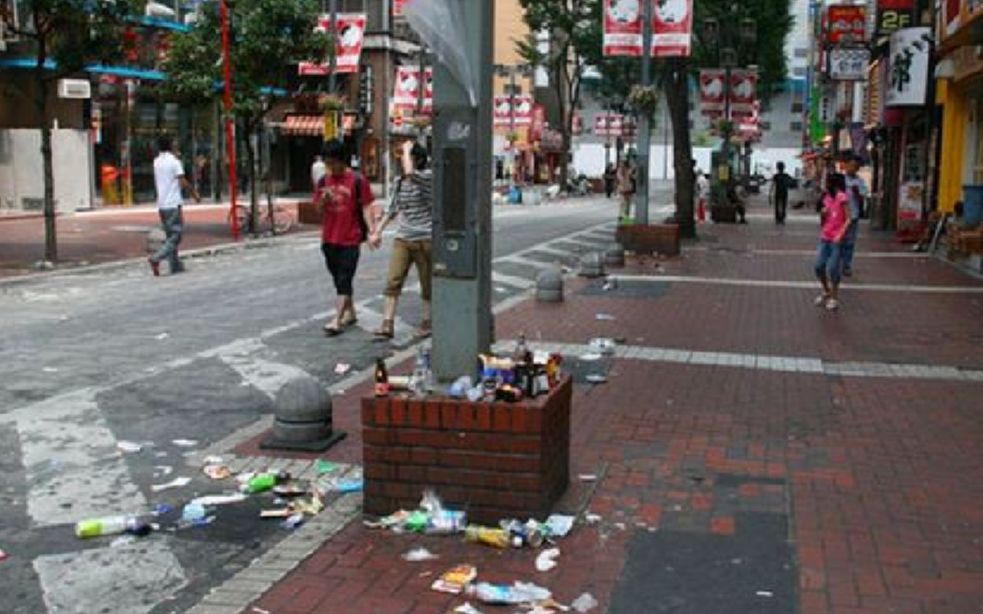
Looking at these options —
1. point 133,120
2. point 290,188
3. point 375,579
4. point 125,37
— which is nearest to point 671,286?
point 125,37

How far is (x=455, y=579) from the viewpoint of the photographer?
455cm

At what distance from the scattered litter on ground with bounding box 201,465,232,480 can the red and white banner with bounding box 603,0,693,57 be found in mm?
14542

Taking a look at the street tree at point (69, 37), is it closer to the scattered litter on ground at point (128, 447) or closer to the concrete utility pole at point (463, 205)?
the scattered litter on ground at point (128, 447)

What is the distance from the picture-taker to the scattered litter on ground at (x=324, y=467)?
242 inches

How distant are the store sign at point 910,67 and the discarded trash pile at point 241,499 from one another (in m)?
20.6

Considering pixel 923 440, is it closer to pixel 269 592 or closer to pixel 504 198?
pixel 269 592

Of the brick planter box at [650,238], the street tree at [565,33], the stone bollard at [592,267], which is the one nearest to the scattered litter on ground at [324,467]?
the stone bollard at [592,267]

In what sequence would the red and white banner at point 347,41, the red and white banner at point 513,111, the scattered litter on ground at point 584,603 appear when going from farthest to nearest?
the red and white banner at point 513,111 → the red and white banner at point 347,41 → the scattered litter on ground at point 584,603

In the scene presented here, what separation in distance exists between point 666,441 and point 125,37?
46.9ft

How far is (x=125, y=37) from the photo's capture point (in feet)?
59.6

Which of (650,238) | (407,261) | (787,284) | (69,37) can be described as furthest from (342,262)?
(650,238)

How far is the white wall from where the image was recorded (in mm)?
30656

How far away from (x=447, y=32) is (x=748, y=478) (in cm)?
289

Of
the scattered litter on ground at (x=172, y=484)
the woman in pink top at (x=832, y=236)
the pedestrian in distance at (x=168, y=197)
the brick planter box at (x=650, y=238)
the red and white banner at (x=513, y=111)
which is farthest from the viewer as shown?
the red and white banner at (x=513, y=111)
